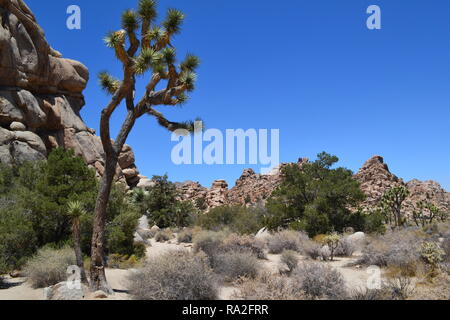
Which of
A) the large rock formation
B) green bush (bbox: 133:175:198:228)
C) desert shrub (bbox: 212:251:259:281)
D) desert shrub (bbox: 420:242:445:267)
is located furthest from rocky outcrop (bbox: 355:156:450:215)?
desert shrub (bbox: 212:251:259:281)

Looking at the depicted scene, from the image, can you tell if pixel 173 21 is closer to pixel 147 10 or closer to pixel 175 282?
pixel 147 10

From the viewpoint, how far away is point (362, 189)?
56.7 metres

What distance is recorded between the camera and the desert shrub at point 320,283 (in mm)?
7199

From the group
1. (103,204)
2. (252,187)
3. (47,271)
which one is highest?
(252,187)

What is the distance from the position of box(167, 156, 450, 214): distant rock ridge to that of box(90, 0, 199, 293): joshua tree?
1681 inches

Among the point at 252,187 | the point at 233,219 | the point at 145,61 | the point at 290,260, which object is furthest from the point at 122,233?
the point at 252,187

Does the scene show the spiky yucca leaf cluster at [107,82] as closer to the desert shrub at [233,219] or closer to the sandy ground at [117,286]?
the sandy ground at [117,286]

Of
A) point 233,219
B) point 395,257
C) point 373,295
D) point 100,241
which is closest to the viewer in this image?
point 373,295

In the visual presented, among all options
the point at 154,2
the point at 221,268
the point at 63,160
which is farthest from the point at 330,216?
the point at 154,2

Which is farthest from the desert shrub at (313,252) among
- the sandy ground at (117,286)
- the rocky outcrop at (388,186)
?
the rocky outcrop at (388,186)

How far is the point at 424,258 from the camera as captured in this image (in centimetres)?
1024

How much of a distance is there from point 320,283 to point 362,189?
174ft

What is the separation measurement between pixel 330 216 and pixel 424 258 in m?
12.0
